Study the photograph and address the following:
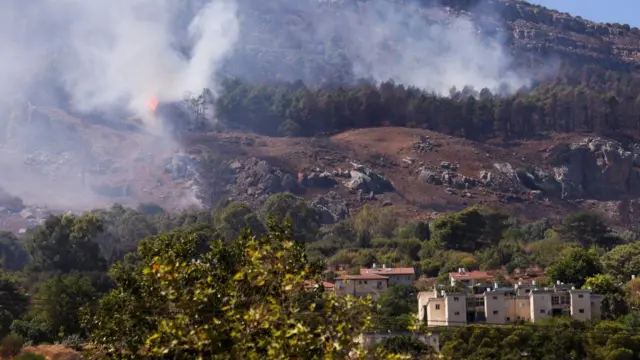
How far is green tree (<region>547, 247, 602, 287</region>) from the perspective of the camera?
226 feet

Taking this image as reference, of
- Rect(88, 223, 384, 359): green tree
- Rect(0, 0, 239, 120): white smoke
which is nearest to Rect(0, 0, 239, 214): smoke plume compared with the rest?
Rect(0, 0, 239, 120): white smoke

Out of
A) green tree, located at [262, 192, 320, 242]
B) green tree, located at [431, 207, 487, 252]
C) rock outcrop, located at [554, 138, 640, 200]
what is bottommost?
green tree, located at [431, 207, 487, 252]

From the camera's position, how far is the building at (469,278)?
69.7 m

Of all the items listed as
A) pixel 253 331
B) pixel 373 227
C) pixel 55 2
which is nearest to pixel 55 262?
pixel 373 227

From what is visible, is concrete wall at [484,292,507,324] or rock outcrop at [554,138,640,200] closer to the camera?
concrete wall at [484,292,507,324]

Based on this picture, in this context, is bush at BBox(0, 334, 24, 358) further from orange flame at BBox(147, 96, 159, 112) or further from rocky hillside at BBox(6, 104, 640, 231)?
orange flame at BBox(147, 96, 159, 112)

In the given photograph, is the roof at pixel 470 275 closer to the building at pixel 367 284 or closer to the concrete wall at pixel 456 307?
the building at pixel 367 284

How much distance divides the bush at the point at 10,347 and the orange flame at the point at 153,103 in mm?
97584

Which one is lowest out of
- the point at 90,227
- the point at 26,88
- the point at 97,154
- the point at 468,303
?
the point at 468,303

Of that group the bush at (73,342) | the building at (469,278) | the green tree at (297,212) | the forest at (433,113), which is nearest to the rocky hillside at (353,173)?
the forest at (433,113)

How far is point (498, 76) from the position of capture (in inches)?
7259

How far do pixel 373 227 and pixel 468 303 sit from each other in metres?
33.8

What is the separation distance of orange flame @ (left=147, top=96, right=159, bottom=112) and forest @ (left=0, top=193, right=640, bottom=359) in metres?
30.5

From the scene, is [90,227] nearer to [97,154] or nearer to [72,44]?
[97,154]
